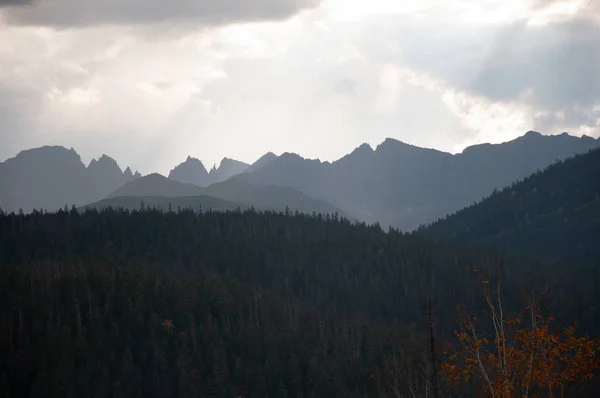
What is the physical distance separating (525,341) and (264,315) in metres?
154

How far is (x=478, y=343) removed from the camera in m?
29.6

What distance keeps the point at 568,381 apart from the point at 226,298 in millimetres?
158194

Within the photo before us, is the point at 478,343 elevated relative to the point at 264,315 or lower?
elevated

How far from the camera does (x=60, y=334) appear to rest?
149 m

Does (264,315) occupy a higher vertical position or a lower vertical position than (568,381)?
lower

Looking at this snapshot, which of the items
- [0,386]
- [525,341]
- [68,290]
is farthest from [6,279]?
[525,341]

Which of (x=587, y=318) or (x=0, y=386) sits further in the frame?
(x=587, y=318)

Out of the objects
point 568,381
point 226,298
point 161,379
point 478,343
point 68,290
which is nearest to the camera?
point 478,343

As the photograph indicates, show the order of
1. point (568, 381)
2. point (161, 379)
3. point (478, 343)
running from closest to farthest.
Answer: point (478, 343) < point (568, 381) < point (161, 379)

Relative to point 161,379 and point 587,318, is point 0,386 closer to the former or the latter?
point 161,379

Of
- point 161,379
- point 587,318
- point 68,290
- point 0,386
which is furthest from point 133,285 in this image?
point 587,318

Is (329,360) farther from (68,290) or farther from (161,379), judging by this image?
(68,290)

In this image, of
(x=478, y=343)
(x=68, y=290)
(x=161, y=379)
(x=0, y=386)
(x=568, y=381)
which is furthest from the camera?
(x=68, y=290)

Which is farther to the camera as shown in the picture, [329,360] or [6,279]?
[6,279]
